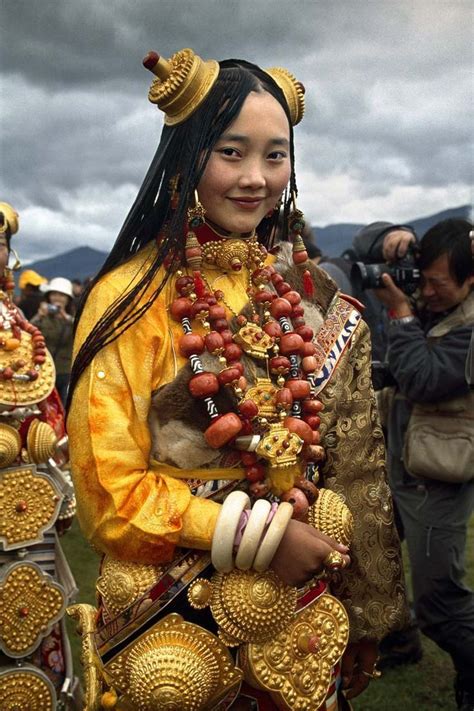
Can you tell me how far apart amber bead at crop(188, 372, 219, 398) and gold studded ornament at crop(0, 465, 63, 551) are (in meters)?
1.38

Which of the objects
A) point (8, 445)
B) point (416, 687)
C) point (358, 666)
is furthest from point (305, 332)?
point (416, 687)

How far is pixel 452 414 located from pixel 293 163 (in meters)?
1.51

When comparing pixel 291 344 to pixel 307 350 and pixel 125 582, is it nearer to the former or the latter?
pixel 307 350

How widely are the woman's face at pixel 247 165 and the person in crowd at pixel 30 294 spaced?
651 centimetres

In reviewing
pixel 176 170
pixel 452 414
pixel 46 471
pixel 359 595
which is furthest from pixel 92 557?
pixel 176 170

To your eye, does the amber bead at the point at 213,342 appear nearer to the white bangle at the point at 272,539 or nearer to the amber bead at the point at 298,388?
the amber bead at the point at 298,388

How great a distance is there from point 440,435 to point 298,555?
1.62m

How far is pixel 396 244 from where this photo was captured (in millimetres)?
3561

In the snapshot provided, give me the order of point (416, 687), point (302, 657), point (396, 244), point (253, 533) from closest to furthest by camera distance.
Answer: point (253, 533)
point (302, 657)
point (396, 244)
point (416, 687)

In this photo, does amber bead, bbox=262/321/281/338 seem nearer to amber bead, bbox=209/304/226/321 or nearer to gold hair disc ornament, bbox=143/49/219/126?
amber bead, bbox=209/304/226/321

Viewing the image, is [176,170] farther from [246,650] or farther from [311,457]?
[246,650]

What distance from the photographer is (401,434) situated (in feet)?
11.8

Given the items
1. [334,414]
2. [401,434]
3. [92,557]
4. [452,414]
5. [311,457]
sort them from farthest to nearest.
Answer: [92,557], [401,434], [452,414], [334,414], [311,457]

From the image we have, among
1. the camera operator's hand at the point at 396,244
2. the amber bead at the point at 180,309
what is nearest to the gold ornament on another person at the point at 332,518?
the amber bead at the point at 180,309
